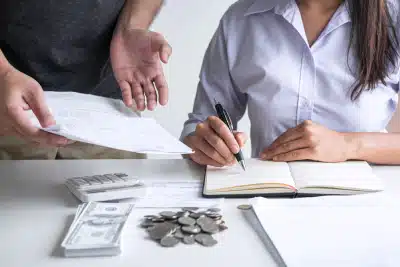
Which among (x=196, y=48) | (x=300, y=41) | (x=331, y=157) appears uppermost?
(x=300, y=41)

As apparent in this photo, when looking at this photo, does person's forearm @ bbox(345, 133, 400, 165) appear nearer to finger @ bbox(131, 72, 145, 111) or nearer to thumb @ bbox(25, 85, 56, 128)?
finger @ bbox(131, 72, 145, 111)

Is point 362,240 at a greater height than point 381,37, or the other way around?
point 381,37

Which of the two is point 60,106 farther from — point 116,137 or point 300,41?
point 300,41

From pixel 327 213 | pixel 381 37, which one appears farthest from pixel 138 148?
pixel 381 37

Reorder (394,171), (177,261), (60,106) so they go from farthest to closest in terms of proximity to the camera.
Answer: (394,171)
(60,106)
(177,261)

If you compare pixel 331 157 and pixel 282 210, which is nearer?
pixel 282 210

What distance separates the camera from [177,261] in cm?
70

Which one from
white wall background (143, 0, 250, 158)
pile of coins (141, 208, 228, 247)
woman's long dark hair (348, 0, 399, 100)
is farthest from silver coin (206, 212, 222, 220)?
white wall background (143, 0, 250, 158)

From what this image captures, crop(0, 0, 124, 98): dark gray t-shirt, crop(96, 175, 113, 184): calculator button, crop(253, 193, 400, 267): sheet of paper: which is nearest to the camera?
crop(253, 193, 400, 267): sheet of paper

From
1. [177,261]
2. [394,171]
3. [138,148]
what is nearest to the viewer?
[177,261]

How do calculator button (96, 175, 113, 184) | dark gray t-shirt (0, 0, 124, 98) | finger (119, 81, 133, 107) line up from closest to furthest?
1. calculator button (96, 175, 113, 184)
2. finger (119, 81, 133, 107)
3. dark gray t-shirt (0, 0, 124, 98)

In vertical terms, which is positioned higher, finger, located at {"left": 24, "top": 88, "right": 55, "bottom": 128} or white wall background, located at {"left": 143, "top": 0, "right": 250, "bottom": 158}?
finger, located at {"left": 24, "top": 88, "right": 55, "bottom": 128}

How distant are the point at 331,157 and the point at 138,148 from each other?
45 centimetres

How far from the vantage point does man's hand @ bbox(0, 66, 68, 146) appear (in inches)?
33.2
